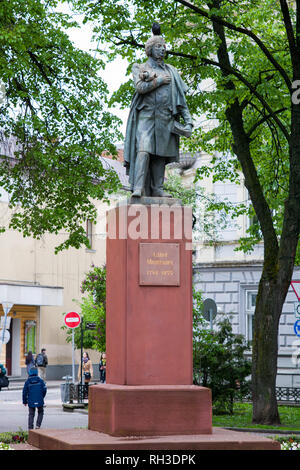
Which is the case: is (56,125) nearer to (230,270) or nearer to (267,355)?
(267,355)

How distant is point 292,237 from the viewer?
68.7 feet

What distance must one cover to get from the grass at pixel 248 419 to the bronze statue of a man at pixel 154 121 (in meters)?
9.07

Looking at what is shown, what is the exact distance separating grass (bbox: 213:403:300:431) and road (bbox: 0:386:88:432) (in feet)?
11.2

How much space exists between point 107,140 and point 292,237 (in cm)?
Answer: 569

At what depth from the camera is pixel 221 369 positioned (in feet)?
84.3

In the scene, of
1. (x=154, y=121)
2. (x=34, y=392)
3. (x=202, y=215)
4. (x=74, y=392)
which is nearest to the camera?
(x=154, y=121)

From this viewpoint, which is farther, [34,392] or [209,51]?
[209,51]

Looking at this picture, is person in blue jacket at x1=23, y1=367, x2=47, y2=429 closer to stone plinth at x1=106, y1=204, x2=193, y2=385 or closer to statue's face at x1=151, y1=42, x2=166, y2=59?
stone plinth at x1=106, y1=204, x2=193, y2=385

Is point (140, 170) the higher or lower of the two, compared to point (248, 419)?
higher

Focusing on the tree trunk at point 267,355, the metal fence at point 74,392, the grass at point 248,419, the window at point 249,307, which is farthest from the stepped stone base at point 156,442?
the window at point 249,307

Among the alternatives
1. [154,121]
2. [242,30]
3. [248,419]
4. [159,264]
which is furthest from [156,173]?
[248,419]

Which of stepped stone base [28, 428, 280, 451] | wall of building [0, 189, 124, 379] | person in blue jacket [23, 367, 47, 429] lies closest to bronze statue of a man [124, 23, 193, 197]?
stepped stone base [28, 428, 280, 451]

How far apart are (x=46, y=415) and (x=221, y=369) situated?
215 inches

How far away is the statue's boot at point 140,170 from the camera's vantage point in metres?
12.6
